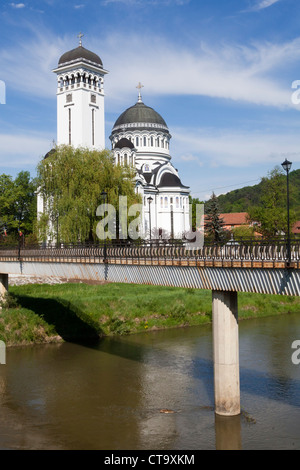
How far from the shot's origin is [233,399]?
17.1m

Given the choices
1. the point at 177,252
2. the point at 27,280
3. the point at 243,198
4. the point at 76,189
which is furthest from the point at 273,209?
the point at 243,198

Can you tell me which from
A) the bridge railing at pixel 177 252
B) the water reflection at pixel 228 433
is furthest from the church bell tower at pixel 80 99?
the water reflection at pixel 228 433

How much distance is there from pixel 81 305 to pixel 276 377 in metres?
16.5

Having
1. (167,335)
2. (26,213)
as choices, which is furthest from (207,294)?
Answer: (26,213)

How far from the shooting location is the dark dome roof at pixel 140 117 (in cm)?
8806

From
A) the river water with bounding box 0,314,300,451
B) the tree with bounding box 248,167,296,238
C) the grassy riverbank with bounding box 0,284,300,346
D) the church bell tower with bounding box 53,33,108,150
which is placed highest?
the church bell tower with bounding box 53,33,108,150

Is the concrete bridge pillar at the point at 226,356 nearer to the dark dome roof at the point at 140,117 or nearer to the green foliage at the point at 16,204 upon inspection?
the green foliage at the point at 16,204

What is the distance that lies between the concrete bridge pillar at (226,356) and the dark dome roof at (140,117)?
7409cm

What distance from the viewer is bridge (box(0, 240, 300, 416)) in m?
15.9

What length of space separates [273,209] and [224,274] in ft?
109

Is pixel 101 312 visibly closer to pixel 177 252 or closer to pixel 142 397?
pixel 142 397

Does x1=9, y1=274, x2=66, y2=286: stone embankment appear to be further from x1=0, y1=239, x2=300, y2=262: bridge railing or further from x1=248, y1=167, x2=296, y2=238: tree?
x1=248, y1=167, x2=296, y2=238: tree

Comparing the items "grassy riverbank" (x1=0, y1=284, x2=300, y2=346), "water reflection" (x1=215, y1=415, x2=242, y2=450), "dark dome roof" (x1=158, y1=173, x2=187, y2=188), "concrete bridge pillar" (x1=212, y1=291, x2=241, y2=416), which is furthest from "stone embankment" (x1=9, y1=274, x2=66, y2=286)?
"dark dome roof" (x1=158, y1=173, x2=187, y2=188)
